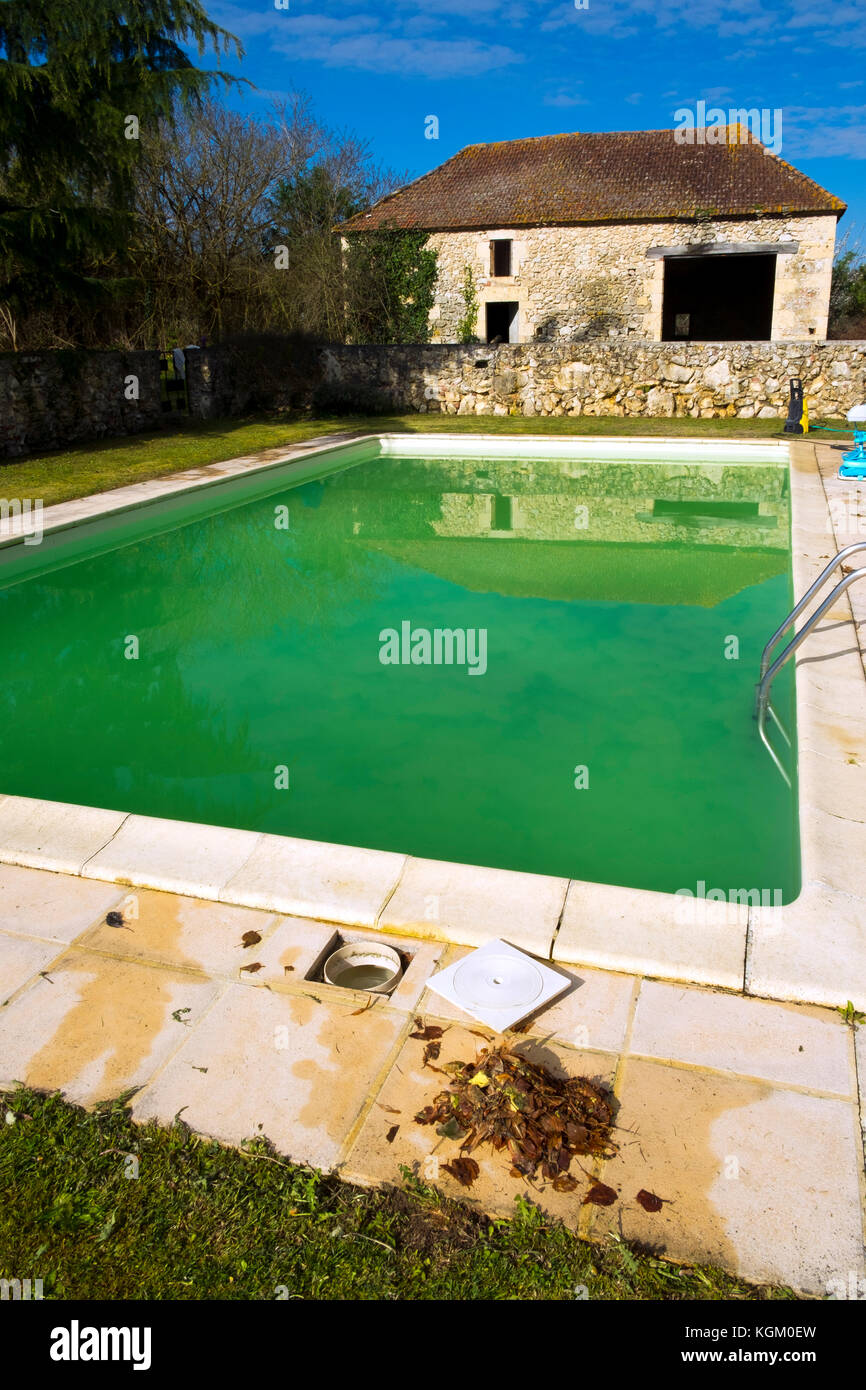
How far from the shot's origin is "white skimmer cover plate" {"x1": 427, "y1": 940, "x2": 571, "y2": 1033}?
2.57 metres

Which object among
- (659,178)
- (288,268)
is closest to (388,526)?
(288,268)

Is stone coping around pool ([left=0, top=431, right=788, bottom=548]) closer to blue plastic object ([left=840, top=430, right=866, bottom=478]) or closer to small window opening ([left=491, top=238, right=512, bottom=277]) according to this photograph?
blue plastic object ([left=840, top=430, right=866, bottom=478])

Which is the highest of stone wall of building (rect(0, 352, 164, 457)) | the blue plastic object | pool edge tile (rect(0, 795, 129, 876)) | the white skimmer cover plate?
stone wall of building (rect(0, 352, 164, 457))

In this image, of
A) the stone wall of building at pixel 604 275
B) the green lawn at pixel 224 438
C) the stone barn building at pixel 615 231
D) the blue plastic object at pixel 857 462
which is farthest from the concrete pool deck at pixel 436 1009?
the stone barn building at pixel 615 231

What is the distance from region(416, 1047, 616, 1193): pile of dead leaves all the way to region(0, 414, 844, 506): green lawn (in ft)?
27.7

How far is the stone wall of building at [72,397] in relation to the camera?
37.3ft

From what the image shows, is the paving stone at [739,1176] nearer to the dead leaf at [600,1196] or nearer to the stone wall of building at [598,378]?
the dead leaf at [600,1196]

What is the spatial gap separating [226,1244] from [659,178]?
82.5 ft

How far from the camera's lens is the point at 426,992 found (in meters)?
2.71

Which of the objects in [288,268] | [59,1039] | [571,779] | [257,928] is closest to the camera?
[59,1039]

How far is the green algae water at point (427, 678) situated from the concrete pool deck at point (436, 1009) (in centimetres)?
69

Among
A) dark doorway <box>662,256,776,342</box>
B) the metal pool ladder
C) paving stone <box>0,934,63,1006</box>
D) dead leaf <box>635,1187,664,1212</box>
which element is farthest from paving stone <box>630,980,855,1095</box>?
dark doorway <box>662,256,776,342</box>

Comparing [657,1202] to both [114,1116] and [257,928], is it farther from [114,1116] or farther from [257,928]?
[257,928]

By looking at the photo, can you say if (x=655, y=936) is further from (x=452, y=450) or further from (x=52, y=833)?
(x=452, y=450)
